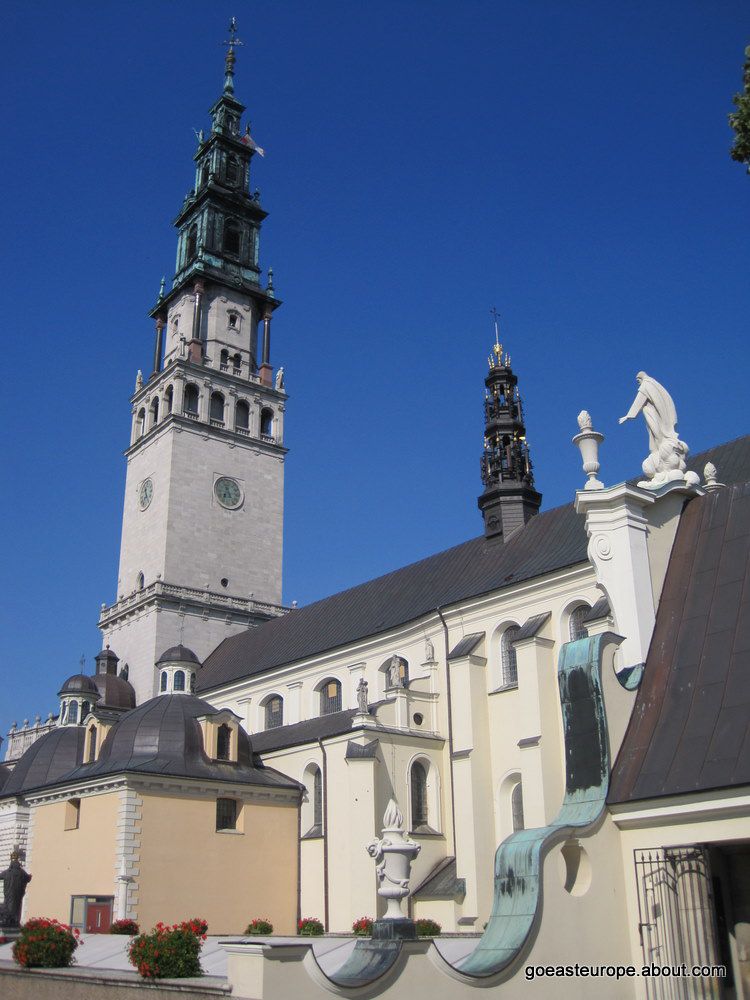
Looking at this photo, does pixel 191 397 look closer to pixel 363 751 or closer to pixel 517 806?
pixel 363 751

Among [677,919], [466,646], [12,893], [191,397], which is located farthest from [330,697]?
[677,919]

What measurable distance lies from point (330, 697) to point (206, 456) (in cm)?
1896

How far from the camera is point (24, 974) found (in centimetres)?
1630

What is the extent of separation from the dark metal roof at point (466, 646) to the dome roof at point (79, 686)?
62.6 ft

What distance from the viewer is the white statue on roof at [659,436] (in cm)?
1263

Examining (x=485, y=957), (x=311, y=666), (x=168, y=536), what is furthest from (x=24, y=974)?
(x=168, y=536)

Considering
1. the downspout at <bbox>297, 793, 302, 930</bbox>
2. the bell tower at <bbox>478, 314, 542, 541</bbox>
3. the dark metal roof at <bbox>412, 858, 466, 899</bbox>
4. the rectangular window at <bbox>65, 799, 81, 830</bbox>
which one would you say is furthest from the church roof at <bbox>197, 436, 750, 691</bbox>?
the rectangular window at <bbox>65, 799, 81, 830</bbox>

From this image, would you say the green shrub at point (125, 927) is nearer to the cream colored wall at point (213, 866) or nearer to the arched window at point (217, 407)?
the cream colored wall at point (213, 866)

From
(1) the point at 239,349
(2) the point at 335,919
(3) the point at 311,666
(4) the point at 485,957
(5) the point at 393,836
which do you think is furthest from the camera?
(1) the point at 239,349

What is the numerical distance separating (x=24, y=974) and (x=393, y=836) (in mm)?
8243

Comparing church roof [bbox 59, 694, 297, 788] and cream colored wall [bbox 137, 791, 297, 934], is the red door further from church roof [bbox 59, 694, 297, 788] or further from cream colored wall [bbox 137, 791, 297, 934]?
church roof [bbox 59, 694, 297, 788]

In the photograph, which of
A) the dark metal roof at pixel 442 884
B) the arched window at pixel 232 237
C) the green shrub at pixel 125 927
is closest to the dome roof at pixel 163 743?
the green shrub at pixel 125 927

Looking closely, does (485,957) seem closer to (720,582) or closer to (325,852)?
(720,582)

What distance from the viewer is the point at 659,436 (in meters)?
12.9
